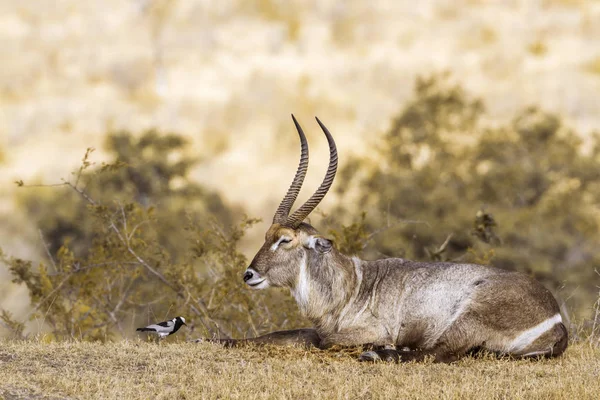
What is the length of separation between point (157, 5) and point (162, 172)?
2285 inches

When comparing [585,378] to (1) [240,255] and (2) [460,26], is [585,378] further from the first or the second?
(2) [460,26]

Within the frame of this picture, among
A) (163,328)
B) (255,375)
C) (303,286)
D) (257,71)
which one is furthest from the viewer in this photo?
(257,71)

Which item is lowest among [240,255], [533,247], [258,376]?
[533,247]

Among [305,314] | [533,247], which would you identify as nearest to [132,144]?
[533,247]

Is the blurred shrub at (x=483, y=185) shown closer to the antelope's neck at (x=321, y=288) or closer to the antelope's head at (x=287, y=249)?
the antelope's neck at (x=321, y=288)

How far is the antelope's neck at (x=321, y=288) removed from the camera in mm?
9047

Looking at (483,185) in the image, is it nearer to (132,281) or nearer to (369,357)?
(132,281)

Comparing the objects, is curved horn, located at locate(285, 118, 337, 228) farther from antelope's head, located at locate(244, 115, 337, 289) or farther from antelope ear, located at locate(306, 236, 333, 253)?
antelope ear, located at locate(306, 236, 333, 253)

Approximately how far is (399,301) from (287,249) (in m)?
1.30

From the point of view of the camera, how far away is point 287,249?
898cm

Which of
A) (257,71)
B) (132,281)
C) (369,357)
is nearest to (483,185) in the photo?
(132,281)

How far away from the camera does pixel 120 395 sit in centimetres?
650

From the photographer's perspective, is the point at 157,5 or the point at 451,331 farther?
the point at 157,5

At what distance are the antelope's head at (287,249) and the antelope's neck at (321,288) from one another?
0.08m
